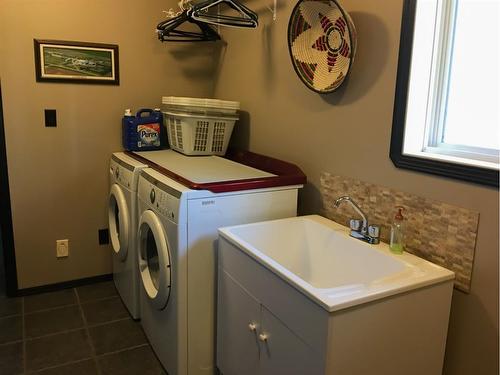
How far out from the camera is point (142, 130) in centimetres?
276

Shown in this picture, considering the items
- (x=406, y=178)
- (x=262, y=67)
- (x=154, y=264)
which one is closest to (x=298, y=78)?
(x=262, y=67)

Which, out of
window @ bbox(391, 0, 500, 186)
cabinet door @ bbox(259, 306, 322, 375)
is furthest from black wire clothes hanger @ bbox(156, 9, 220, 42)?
cabinet door @ bbox(259, 306, 322, 375)

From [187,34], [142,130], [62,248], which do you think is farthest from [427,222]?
[62,248]

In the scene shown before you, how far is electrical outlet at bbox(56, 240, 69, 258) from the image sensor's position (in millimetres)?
2851

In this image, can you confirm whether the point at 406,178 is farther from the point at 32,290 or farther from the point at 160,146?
the point at 32,290

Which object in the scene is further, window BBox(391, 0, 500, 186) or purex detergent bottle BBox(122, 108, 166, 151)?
purex detergent bottle BBox(122, 108, 166, 151)

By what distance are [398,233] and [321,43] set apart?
88cm

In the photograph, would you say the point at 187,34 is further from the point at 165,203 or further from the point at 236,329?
the point at 236,329

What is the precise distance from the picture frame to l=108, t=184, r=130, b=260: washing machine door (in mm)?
701

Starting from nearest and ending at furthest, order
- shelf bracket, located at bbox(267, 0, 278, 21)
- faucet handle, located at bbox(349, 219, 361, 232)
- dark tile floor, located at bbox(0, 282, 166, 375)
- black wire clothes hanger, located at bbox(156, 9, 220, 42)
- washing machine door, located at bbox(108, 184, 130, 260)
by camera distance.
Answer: faucet handle, located at bbox(349, 219, 361, 232) → dark tile floor, located at bbox(0, 282, 166, 375) → shelf bracket, located at bbox(267, 0, 278, 21) → washing machine door, located at bbox(108, 184, 130, 260) → black wire clothes hanger, located at bbox(156, 9, 220, 42)

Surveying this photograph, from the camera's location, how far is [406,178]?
1.65 m

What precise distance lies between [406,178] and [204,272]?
0.92 m

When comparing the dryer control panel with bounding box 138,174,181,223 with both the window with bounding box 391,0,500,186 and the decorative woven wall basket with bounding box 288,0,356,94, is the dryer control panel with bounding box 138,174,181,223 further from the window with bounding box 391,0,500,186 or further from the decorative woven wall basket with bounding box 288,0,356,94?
the window with bounding box 391,0,500,186

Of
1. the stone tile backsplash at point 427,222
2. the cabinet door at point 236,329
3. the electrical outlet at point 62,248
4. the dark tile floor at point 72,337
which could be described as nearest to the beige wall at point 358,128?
the stone tile backsplash at point 427,222
